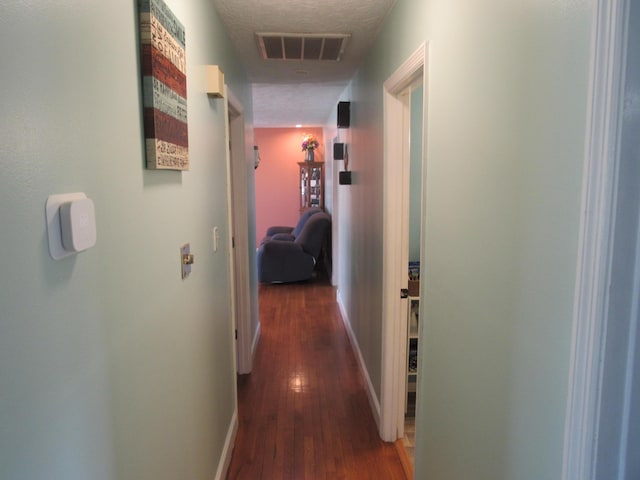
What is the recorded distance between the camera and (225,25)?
220cm

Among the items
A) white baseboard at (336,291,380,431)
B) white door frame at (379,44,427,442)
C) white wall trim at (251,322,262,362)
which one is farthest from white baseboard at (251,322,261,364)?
white door frame at (379,44,427,442)

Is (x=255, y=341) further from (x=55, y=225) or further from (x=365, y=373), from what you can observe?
(x=55, y=225)

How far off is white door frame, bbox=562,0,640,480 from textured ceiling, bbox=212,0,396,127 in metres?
1.52

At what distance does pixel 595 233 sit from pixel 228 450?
2108 millimetres

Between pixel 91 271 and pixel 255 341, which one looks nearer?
pixel 91 271

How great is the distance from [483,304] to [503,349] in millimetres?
139

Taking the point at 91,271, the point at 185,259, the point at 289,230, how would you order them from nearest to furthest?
the point at 91,271, the point at 185,259, the point at 289,230

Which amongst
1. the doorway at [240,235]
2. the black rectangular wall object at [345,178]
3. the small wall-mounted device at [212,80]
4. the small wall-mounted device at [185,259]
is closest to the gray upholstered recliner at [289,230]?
the black rectangular wall object at [345,178]

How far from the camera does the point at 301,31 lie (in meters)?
2.30

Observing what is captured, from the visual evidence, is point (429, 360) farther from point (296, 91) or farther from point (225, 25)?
point (296, 91)

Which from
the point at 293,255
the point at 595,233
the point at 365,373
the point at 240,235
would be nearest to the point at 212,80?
the point at 240,235

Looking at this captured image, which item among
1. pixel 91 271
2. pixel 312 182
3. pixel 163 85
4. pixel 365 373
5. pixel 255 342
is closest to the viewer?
pixel 91 271

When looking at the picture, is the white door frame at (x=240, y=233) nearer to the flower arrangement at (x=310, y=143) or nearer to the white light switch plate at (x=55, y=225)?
the white light switch plate at (x=55, y=225)

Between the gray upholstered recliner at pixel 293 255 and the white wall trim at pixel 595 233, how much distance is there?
511cm
